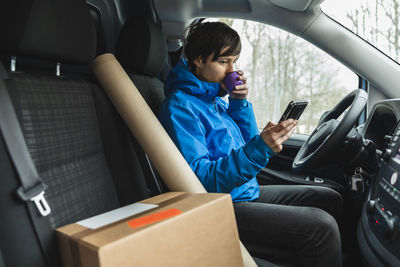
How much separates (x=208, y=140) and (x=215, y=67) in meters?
0.25

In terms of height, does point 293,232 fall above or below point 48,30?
below

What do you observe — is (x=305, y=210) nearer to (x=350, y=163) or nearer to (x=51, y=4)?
(x=350, y=163)

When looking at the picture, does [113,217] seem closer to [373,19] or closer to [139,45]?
[139,45]

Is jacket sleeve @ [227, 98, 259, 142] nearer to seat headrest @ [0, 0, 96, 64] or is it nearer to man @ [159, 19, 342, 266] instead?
man @ [159, 19, 342, 266]

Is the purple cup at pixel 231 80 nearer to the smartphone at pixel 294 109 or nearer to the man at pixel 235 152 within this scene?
the man at pixel 235 152

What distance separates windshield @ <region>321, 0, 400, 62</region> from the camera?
1.35 metres

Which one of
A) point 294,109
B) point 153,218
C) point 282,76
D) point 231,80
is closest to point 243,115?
point 231,80

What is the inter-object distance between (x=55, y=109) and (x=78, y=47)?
0.59ft

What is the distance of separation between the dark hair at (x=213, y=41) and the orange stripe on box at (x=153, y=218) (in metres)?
0.64

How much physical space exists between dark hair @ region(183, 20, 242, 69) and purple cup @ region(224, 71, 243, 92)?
0.07m

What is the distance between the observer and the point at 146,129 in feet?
3.45

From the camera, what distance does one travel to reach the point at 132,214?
728 mm

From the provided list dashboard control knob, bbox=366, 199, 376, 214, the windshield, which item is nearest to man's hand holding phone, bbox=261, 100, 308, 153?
dashboard control knob, bbox=366, 199, 376, 214

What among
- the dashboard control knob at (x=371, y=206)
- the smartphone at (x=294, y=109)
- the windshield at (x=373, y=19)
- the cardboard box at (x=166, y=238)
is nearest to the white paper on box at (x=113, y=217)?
the cardboard box at (x=166, y=238)
